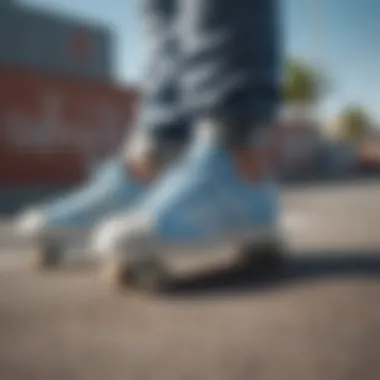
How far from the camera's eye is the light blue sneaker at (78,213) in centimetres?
390

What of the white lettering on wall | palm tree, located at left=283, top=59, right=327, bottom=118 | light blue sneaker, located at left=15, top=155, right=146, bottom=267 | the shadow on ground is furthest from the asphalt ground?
palm tree, located at left=283, top=59, right=327, bottom=118

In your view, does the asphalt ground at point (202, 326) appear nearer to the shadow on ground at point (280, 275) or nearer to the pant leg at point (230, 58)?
the shadow on ground at point (280, 275)

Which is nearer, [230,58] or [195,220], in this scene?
[195,220]

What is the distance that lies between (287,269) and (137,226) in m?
1.05

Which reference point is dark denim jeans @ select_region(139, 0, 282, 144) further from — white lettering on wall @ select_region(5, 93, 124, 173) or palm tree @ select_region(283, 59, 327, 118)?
palm tree @ select_region(283, 59, 327, 118)

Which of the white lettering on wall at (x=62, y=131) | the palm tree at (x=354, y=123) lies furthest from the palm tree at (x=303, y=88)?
the white lettering on wall at (x=62, y=131)

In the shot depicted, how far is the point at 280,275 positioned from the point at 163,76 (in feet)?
4.53

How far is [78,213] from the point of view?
394 cm

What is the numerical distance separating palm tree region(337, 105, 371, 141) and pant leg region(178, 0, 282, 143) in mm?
56957

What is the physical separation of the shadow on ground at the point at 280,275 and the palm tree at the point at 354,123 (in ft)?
186

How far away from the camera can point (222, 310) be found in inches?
111

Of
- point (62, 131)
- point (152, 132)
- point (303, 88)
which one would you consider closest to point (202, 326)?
point (152, 132)

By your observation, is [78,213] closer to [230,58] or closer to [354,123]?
[230,58]

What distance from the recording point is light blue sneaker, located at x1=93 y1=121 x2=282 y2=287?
319 centimetres
